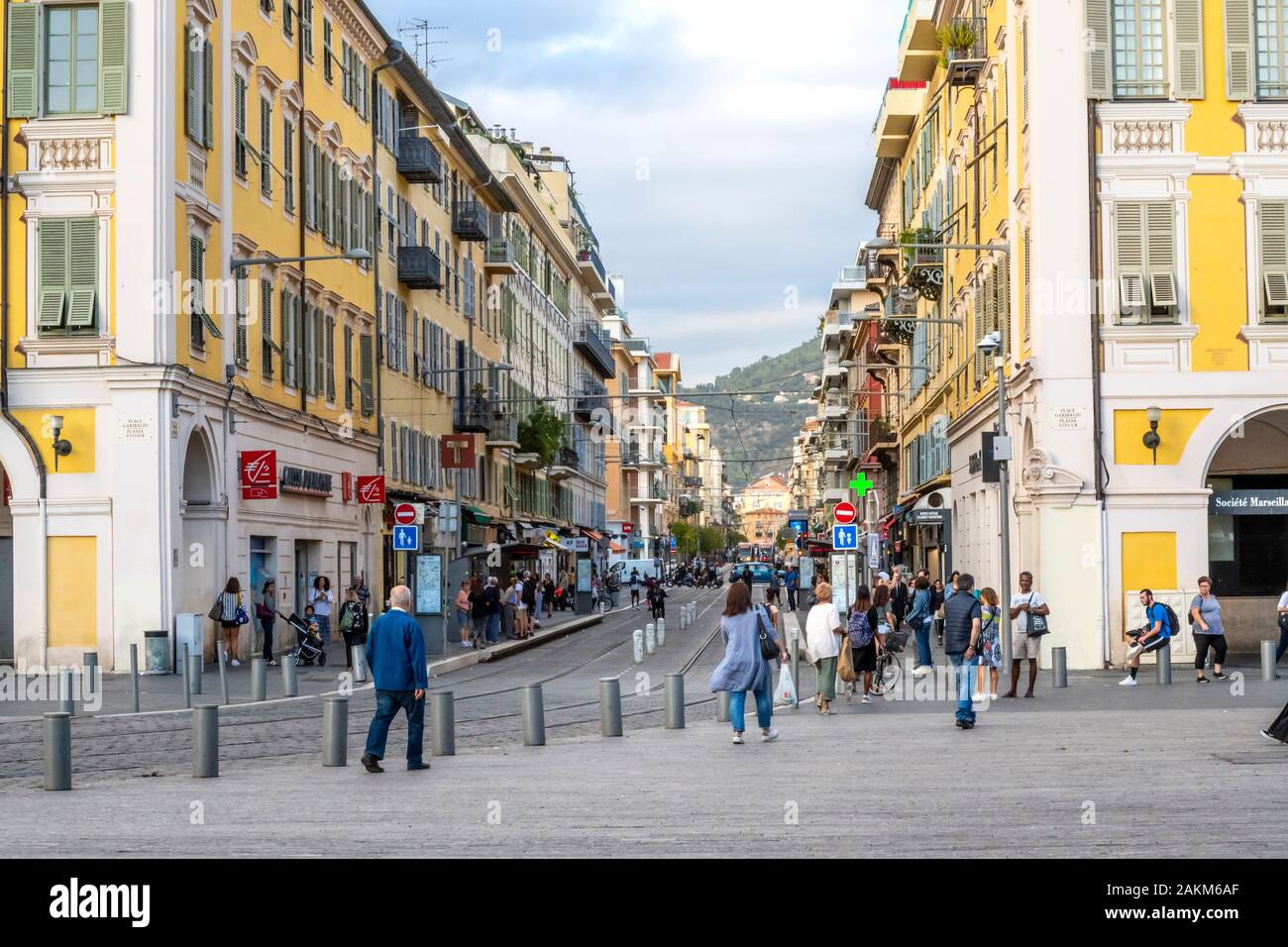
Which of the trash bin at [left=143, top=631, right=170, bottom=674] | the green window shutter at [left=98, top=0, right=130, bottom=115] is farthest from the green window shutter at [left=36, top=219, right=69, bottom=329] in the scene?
the trash bin at [left=143, top=631, right=170, bottom=674]

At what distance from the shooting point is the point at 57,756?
1552 cm

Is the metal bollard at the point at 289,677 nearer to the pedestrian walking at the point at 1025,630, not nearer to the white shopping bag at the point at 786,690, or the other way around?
the white shopping bag at the point at 786,690

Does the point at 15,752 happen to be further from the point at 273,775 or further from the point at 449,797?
the point at 449,797

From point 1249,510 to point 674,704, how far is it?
1598cm

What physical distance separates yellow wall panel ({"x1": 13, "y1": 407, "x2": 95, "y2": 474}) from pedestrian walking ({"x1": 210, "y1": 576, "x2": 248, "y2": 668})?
344 cm

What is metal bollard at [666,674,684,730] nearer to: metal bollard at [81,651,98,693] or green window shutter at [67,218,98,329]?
metal bollard at [81,651,98,693]

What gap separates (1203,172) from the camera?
1294 inches

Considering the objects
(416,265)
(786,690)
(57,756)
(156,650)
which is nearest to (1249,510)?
(786,690)

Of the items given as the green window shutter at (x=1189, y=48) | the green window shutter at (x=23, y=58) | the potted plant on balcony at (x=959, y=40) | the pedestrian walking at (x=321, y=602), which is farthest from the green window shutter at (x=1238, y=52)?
the green window shutter at (x=23, y=58)

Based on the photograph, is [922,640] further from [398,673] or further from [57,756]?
[57,756]

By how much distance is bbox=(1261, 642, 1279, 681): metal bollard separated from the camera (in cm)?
2819

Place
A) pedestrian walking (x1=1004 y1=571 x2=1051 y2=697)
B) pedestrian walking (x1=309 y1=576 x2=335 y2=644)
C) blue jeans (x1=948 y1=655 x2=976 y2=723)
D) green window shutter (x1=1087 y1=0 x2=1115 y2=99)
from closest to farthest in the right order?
blue jeans (x1=948 y1=655 x2=976 y2=723), pedestrian walking (x1=1004 y1=571 x2=1051 y2=697), green window shutter (x1=1087 y1=0 x2=1115 y2=99), pedestrian walking (x1=309 y1=576 x2=335 y2=644)
